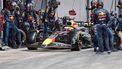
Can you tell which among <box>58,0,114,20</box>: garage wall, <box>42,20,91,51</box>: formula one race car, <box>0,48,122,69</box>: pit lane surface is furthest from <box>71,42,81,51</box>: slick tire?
<box>58,0,114,20</box>: garage wall

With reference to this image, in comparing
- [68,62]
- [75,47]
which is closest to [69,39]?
[75,47]

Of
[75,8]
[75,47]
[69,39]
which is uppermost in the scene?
[75,8]

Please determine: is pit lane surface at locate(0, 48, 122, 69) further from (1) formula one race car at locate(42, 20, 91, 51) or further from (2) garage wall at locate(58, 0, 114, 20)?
(2) garage wall at locate(58, 0, 114, 20)

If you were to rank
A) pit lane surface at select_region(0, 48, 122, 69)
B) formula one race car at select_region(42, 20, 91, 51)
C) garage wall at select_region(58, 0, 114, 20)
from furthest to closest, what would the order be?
garage wall at select_region(58, 0, 114, 20)
formula one race car at select_region(42, 20, 91, 51)
pit lane surface at select_region(0, 48, 122, 69)

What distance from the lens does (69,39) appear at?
17.7m

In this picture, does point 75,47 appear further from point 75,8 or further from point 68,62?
point 75,8

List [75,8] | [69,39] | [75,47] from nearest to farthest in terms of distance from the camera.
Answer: [75,47]
[69,39]
[75,8]

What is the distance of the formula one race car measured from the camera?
17312mm

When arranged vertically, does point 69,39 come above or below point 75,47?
above

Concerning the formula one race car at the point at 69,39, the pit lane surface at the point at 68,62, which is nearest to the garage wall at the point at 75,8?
the formula one race car at the point at 69,39

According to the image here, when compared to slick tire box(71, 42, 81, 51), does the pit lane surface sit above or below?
above

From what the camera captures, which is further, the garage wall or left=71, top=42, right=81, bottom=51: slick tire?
the garage wall

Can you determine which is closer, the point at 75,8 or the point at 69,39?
the point at 69,39

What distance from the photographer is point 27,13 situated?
20.2 metres
